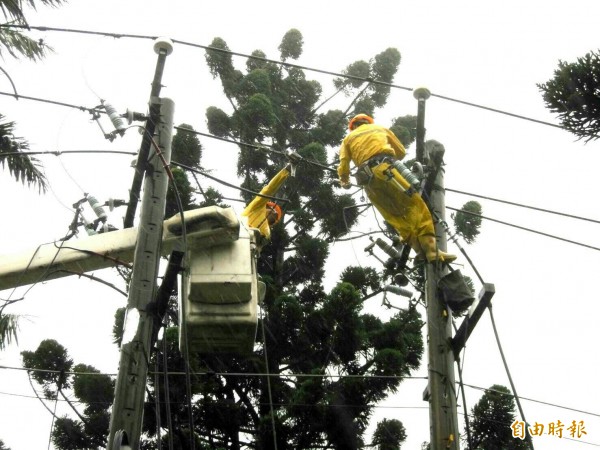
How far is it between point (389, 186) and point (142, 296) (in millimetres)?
2937

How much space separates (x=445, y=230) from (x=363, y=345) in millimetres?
6273

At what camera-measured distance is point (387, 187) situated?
7664 mm

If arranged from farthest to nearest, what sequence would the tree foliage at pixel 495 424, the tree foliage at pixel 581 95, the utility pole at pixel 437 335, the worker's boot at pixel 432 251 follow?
1. the tree foliage at pixel 495 424
2. the worker's boot at pixel 432 251
3. the utility pole at pixel 437 335
4. the tree foliage at pixel 581 95

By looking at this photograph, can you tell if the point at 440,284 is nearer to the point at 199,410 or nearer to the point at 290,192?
the point at 199,410

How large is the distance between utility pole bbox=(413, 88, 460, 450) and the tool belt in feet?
1.92

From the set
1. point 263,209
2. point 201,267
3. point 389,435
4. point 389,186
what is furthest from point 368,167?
point 389,435

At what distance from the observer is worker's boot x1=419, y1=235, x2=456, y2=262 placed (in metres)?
6.86

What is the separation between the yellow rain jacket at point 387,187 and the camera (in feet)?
23.2

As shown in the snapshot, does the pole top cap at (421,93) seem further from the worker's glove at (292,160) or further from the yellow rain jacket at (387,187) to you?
the worker's glove at (292,160)

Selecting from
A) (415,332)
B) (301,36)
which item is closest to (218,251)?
(415,332)

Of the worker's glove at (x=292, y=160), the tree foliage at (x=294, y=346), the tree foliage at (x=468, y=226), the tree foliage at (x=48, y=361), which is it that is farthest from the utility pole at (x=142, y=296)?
the tree foliage at (x=468, y=226)

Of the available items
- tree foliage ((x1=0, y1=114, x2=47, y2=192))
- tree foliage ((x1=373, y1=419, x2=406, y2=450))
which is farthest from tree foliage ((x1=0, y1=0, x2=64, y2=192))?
tree foliage ((x1=373, y1=419, x2=406, y2=450))

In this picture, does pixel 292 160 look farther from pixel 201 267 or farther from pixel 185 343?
pixel 185 343

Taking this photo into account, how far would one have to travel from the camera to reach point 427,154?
7152 mm
